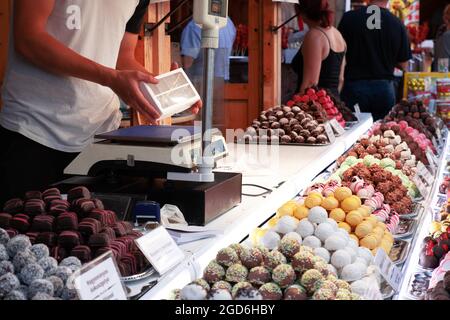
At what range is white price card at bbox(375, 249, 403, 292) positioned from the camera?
1.65 m

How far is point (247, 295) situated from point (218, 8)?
3.12 ft

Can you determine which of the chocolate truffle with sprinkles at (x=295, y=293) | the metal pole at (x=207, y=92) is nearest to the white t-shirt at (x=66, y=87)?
the metal pole at (x=207, y=92)

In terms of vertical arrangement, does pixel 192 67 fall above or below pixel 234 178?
above

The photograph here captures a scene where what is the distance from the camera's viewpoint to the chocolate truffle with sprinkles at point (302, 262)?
151 cm

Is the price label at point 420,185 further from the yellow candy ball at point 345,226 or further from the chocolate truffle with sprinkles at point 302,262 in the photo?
the chocolate truffle with sprinkles at point 302,262

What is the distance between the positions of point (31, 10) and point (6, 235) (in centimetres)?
108

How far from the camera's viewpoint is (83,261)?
4.86 ft

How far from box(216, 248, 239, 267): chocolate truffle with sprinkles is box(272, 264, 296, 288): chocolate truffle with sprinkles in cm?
10

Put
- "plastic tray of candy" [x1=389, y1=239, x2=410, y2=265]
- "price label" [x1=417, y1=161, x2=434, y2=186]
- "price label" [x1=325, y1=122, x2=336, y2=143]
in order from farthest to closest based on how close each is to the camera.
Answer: "price label" [x1=325, y1=122, x2=336, y2=143]
"price label" [x1=417, y1=161, x2=434, y2=186]
"plastic tray of candy" [x1=389, y1=239, x2=410, y2=265]

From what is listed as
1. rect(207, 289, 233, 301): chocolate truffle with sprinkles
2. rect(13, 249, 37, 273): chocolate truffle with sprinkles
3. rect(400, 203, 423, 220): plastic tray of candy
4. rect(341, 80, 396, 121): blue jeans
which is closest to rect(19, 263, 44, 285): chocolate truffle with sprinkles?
rect(13, 249, 37, 273): chocolate truffle with sprinkles

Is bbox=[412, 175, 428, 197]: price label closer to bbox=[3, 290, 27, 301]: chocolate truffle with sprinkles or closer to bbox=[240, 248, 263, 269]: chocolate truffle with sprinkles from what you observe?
bbox=[240, 248, 263, 269]: chocolate truffle with sprinkles

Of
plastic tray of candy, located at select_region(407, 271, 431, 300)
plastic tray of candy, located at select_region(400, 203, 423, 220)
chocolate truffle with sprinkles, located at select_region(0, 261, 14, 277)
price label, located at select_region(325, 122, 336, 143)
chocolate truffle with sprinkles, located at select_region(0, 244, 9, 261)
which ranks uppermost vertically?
price label, located at select_region(325, 122, 336, 143)

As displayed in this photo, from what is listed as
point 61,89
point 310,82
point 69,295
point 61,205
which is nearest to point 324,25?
point 310,82
